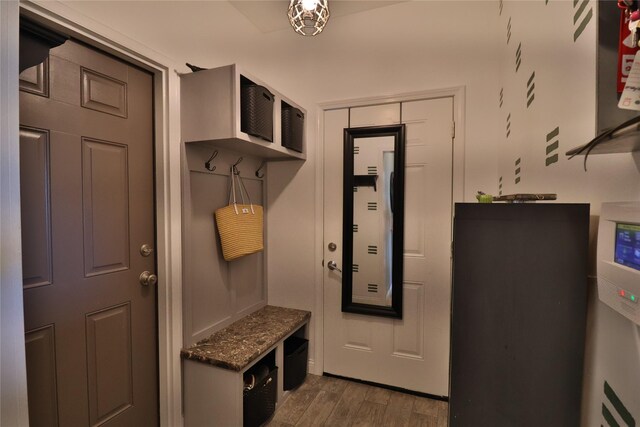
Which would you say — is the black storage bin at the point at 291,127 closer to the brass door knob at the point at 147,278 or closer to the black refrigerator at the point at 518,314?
the brass door knob at the point at 147,278

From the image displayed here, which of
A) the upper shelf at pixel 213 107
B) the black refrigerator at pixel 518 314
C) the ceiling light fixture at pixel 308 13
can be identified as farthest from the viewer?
the upper shelf at pixel 213 107

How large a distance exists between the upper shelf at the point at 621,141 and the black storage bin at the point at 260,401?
1843 millimetres

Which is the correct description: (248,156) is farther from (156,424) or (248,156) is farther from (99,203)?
(156,424)

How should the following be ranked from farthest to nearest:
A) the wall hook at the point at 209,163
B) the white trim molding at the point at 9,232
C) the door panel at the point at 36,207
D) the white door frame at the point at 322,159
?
the white door frame at the point at 322,159 → the wall hook at the point at 209,163 → the door panel at the point at 36,207 → the white trim molding at the point at 9,232

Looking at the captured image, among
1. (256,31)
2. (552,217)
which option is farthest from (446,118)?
(256,31)

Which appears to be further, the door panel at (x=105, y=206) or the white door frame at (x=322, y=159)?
the white door frame at (x=322, y=159)

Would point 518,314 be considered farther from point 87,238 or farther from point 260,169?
point 260,169

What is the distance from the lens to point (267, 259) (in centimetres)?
247

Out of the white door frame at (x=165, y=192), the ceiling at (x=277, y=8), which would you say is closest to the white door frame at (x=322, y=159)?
the ceiling at (x=277, y=8)

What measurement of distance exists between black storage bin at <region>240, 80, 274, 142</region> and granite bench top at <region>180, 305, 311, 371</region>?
123 cm

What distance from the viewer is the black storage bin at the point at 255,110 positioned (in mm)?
1657

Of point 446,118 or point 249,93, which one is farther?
point 446,118

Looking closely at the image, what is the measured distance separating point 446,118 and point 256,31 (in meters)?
1.64

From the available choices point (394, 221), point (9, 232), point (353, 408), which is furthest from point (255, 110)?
point (353, 408)
